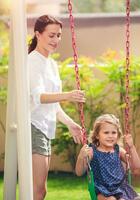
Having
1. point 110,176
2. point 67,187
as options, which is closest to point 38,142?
point 110,176

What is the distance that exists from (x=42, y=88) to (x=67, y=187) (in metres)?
2.60

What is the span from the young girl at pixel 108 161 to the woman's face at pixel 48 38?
0.66m

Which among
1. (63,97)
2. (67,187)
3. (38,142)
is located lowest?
(67,187)

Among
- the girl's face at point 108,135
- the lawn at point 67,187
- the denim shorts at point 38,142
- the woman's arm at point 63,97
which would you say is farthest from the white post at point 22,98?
the lawn at point 67,187

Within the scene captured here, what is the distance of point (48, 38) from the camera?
4938mm

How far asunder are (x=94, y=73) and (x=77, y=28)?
6.85 metres

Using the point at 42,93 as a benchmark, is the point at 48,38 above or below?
above

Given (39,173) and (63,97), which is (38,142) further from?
(63,97)

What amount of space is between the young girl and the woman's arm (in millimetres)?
368

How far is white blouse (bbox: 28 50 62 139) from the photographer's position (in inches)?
187

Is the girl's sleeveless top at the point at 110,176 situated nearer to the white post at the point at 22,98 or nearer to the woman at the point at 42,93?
the woman at the point at 42,93

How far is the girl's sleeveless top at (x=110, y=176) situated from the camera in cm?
482

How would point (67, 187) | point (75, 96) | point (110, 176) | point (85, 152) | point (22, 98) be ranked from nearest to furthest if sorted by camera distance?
point (22, 98), point (75, 96), point (85, 152), point (110, 176), point (67, 187)

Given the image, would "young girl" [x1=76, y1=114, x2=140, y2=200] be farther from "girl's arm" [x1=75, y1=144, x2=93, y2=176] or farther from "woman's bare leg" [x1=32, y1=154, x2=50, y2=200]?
"woman's bare leg" [x1=32, y1=154, x2=50, y2=200]
